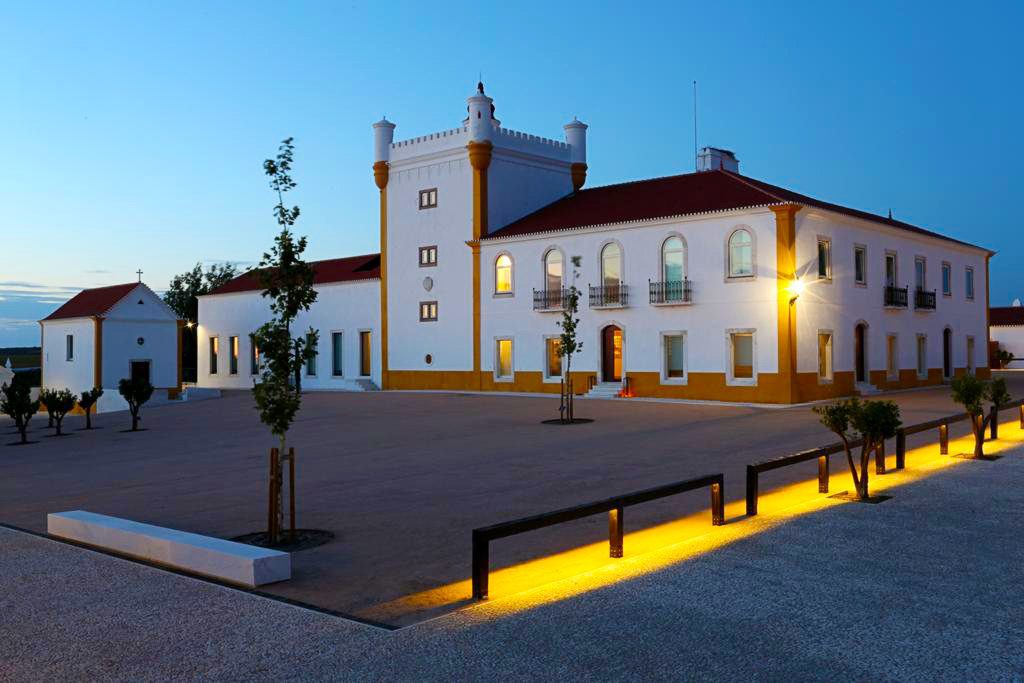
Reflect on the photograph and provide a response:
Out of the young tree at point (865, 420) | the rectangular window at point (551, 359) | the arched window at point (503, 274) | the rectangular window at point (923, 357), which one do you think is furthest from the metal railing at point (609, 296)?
the young tree at point (865, 420)

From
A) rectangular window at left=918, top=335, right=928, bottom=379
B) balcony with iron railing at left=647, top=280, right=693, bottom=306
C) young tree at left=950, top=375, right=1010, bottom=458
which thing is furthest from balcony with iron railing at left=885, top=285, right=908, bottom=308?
young tree at left=950, top=375, right=1010, bottom=458

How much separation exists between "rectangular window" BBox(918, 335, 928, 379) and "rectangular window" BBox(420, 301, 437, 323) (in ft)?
65.1

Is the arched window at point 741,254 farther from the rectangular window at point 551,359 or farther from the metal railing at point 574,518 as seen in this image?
the metal railing at point 574,518

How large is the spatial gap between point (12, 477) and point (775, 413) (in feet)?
61.3

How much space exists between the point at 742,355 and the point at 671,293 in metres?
3.23

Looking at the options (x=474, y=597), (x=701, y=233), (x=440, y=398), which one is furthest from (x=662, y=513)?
(x=440, y=398)

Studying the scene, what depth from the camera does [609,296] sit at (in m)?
32.8

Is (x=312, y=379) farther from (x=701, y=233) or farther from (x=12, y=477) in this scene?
(x=12, y=477)

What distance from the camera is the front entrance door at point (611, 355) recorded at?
33.5m

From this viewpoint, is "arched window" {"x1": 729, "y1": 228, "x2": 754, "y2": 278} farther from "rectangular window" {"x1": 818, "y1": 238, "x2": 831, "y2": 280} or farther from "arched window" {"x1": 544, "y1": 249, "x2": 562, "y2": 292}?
"arched window" {"x1": 544, "y1": 249, "x2": 562, "y2": 292}

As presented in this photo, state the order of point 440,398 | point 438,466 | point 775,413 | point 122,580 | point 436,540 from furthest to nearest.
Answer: point 440,398, point 775,413, point 438,466, point 436,540, point 122,580

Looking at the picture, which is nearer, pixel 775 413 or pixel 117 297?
pixel 775 413

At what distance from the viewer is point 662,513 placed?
35.9 feet

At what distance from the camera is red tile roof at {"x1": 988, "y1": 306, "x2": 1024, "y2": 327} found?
214ft
